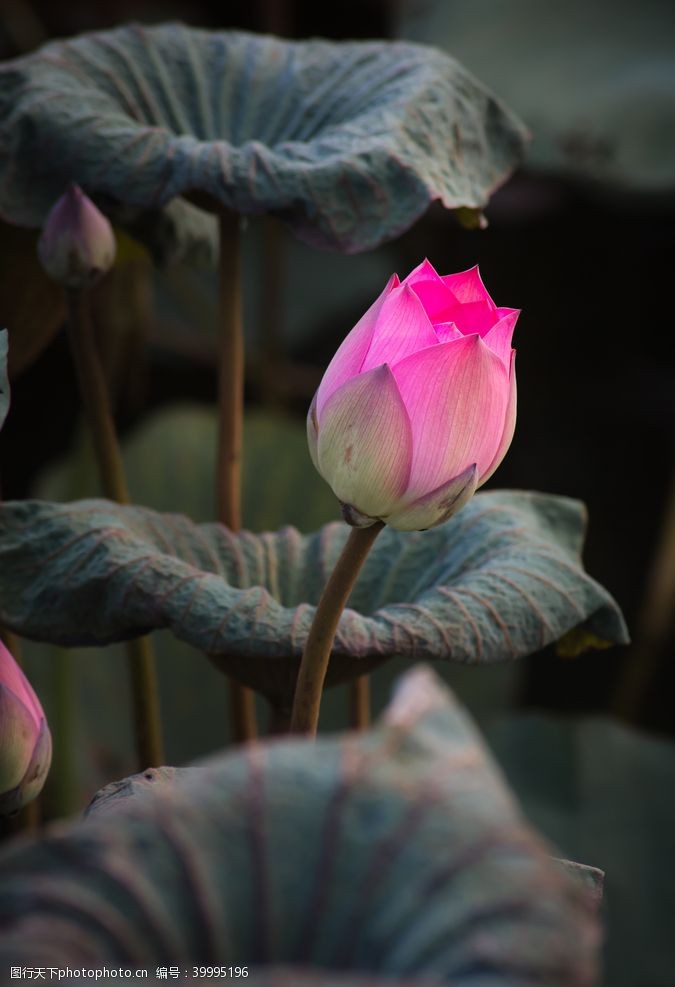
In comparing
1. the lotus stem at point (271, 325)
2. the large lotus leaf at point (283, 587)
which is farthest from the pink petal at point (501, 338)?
the lotus stem at point (271, 325)

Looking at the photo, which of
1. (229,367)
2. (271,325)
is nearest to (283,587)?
(229,367)

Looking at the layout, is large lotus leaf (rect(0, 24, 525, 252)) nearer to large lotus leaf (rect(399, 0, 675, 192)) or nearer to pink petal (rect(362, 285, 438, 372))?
pink petal (rect(362, 285, 438, 372))

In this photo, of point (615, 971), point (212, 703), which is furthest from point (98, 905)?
point (212, 703)

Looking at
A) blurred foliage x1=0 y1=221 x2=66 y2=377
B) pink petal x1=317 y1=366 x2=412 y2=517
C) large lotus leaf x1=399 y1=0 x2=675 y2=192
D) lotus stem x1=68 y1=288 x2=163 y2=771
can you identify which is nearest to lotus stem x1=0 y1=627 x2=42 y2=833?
lotus stem x1=68 y1=288 x2=163 y2=771

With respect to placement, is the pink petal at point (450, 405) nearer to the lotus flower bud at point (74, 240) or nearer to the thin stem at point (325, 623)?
the thin stem at point (325, 623)

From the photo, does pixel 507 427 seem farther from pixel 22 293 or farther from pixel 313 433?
pixel 22 293

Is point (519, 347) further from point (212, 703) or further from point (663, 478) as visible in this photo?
point (212, 703)
